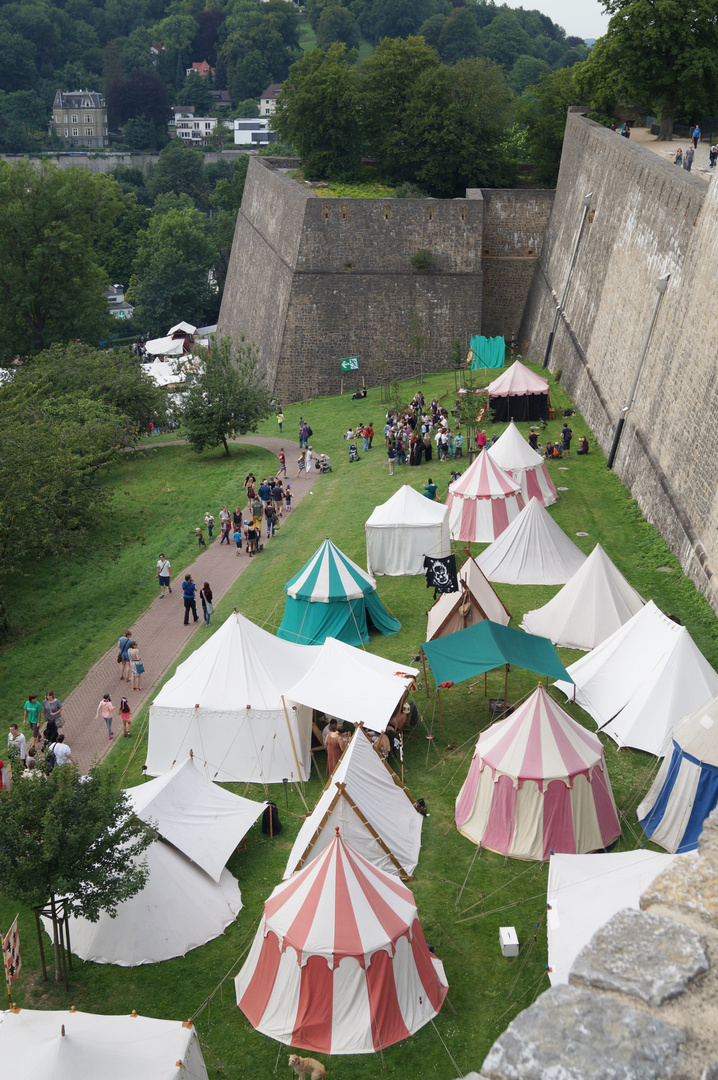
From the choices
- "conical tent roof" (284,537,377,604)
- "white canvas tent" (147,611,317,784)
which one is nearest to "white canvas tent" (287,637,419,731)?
"white canvas tent" (147,611,317,784)

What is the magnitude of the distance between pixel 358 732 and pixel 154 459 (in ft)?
81.5

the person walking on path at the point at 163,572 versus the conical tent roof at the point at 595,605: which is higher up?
the conical tent roof at the point at 595,605

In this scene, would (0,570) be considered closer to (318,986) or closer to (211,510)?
(211,510)

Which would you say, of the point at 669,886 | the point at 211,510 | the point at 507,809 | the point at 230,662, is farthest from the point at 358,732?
the point at 211,510

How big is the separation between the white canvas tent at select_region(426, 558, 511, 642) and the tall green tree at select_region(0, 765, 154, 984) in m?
8.02

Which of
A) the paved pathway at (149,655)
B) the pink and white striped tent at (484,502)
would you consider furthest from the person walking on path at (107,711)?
the pink and white striped tent at (484,502)

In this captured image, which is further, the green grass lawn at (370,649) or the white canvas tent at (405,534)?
the white canvas tent at (405,534)

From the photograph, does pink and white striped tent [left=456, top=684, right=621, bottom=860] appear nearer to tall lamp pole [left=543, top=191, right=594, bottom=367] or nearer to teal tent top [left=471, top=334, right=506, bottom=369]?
tall lamp pole [left=543, top=191, right=594, bottom=367]

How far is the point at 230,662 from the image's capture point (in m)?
15.7

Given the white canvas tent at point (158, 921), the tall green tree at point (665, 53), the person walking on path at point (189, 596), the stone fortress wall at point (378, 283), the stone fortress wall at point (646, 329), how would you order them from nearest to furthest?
the white canvas tent at point (158, 921) → the stone fortress wall at point (646, 329) → the person walking on path at point (189, 596) → the tall green tree at point (665, 53) → the stone fortress wall at point (378, 283)

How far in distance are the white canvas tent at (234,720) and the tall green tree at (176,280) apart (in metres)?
50.8

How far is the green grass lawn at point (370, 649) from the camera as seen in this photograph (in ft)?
35.5

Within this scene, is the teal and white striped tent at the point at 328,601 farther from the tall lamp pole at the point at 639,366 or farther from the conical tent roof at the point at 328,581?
the tall lamp pole at the point at 639,366

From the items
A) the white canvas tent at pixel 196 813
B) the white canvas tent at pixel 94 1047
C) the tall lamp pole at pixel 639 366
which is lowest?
the white canvas tent at pixel 196 813
